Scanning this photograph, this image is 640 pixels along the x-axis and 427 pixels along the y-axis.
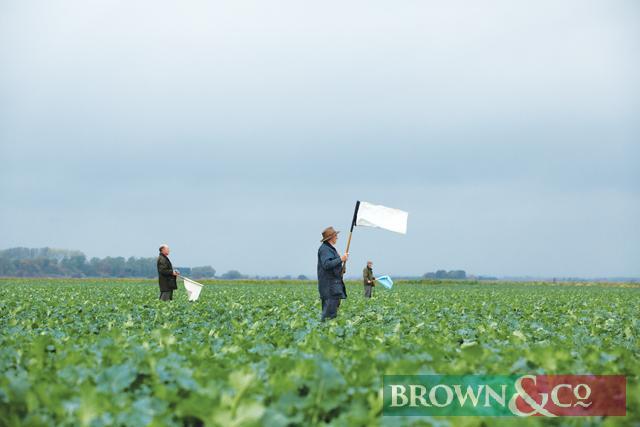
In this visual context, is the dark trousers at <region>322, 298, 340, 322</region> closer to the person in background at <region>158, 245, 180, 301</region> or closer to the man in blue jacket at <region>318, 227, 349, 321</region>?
the man in blue jacket at <region>318, 227, 349, 321</region>

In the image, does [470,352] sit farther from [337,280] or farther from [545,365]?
[337,280]

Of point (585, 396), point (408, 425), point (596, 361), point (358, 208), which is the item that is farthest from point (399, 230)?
point (408, 425)

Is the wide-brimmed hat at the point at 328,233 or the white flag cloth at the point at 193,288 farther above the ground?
the wide-brimmed hat at the point at 328,233

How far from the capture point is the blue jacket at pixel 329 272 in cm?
1077

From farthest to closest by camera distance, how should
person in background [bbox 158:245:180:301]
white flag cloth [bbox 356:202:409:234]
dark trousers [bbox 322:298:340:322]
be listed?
person in background [bbox 158:245:180:301] → white flag cloth [bbox 356:202:409:234] → dark trousers [bbox 322:298:340:322]

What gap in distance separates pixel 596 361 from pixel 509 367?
3.21ft

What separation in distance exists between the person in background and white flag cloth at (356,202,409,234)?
6.39 meters

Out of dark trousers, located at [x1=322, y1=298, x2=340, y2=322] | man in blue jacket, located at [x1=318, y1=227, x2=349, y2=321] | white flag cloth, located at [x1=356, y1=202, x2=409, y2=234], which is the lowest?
dark trousers, located at [x1=322, y1=298, x2=340, y2=322]

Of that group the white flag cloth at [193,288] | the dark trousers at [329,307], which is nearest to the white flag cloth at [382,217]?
the dark trousers at [329,307]

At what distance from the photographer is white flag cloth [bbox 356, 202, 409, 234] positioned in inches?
462

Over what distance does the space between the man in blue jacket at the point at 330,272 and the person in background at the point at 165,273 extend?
20.8 ft

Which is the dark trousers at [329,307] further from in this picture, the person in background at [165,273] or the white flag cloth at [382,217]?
the person in background at [165,273]

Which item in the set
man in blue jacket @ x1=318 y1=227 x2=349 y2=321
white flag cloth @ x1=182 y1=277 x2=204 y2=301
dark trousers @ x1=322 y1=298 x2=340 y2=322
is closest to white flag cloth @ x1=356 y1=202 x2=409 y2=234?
man in blue jacket @ x1=318 y1=227 x2=349 y2=321

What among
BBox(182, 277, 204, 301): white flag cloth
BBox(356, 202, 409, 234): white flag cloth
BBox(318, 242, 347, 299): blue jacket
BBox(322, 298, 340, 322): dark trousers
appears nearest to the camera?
BBox(318, 242, 347, 299): blue jacket
